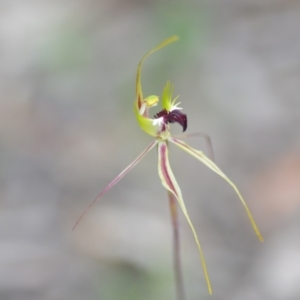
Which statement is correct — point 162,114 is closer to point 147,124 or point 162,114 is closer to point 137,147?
point 147,124

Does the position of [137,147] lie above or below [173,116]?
above

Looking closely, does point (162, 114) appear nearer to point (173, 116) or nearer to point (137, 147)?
point (173, 116)

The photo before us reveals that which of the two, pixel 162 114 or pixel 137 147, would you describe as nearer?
pixel 162 114

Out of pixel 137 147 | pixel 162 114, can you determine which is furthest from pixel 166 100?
pixel 137 147

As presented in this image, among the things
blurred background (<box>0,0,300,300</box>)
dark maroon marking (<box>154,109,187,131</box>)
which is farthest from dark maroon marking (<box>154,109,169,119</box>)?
blurred background (<box>0,0,300,300</box>)

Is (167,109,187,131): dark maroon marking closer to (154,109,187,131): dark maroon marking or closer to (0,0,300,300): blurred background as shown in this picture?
(154,109,187,131): dark maroon marking

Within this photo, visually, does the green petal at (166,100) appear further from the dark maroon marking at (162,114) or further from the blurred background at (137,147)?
the blurred background at (137,147)

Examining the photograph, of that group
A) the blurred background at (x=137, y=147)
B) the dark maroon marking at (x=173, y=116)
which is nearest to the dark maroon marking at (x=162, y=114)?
the dark maroon marking at (x=173, y=116)

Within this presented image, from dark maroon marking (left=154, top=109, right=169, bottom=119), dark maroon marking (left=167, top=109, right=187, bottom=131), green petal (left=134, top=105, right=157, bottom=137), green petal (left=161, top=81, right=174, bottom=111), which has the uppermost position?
green petal (left=161, top=81, right=174, bottom=111)
